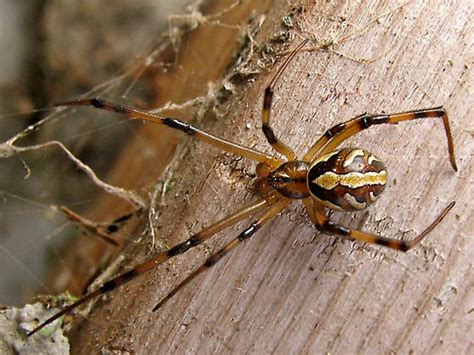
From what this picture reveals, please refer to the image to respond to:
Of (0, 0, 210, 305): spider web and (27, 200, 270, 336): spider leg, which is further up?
(0, 0, 210, 305): spider web

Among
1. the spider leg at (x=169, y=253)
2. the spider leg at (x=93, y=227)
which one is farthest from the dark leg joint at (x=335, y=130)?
the spider leg at (x=93, y=227)

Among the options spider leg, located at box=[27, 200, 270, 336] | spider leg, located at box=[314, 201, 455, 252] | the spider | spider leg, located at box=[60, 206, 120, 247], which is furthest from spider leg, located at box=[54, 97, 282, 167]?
spider leg, located at box=[60, 206, 120, 247]

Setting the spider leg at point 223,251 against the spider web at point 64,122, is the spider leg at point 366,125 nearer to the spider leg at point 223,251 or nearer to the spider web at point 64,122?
the spider leg at point 223,251

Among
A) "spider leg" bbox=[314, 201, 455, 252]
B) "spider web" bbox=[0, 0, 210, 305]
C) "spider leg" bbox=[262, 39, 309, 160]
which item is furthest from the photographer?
"spider web" bbox=[0, 0, 210, 305]

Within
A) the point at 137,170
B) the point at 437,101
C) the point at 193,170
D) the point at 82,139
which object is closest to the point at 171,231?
the point at 193,170

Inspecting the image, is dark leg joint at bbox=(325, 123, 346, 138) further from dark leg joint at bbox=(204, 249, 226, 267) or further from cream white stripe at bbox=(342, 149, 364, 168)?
dark leg joint at bbox=(204, 249, 226, 267)

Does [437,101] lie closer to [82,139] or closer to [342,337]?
[342,337]

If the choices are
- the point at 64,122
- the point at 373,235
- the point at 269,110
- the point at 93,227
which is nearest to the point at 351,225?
the point at 373,235

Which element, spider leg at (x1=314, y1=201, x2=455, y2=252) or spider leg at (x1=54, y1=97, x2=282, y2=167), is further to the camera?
spider leg at (x1=54, y1=97, x2=282, y2=167)
